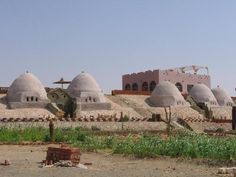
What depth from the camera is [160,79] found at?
57.7 metres

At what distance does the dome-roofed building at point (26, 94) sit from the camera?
40250mm

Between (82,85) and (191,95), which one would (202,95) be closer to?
(191,95)

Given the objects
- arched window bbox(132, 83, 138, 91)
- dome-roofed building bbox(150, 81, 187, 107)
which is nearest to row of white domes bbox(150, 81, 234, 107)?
dome-roofed building bbox(150, 81, 187, 107)

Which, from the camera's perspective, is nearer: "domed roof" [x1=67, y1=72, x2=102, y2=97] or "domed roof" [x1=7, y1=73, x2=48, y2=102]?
"domed roof" [x1=7, y1=73, x2=48, y2=102]

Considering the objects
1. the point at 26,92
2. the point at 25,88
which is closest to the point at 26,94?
the point at 26,92

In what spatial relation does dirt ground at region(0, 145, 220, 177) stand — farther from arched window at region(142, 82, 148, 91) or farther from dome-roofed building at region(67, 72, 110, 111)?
arched window at region(142, 82, 148, 91)

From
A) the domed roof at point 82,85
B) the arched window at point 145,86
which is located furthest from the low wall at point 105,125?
the arched window at point 145,86

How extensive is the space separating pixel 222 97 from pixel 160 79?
868 cm

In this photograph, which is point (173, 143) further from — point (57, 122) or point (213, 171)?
point (57, 122)

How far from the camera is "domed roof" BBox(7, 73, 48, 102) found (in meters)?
40.8

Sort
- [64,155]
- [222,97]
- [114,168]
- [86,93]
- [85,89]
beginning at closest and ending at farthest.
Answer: [114,168] → [64,155] → [86,93] → [85,89] → [222,97]

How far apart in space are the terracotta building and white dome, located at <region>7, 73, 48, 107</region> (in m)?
19.6

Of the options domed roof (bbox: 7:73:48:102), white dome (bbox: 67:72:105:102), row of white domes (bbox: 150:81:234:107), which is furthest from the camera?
row of white domes (bbox: 150:81:234:107)

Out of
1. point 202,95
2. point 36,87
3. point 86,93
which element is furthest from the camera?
point 202,95
